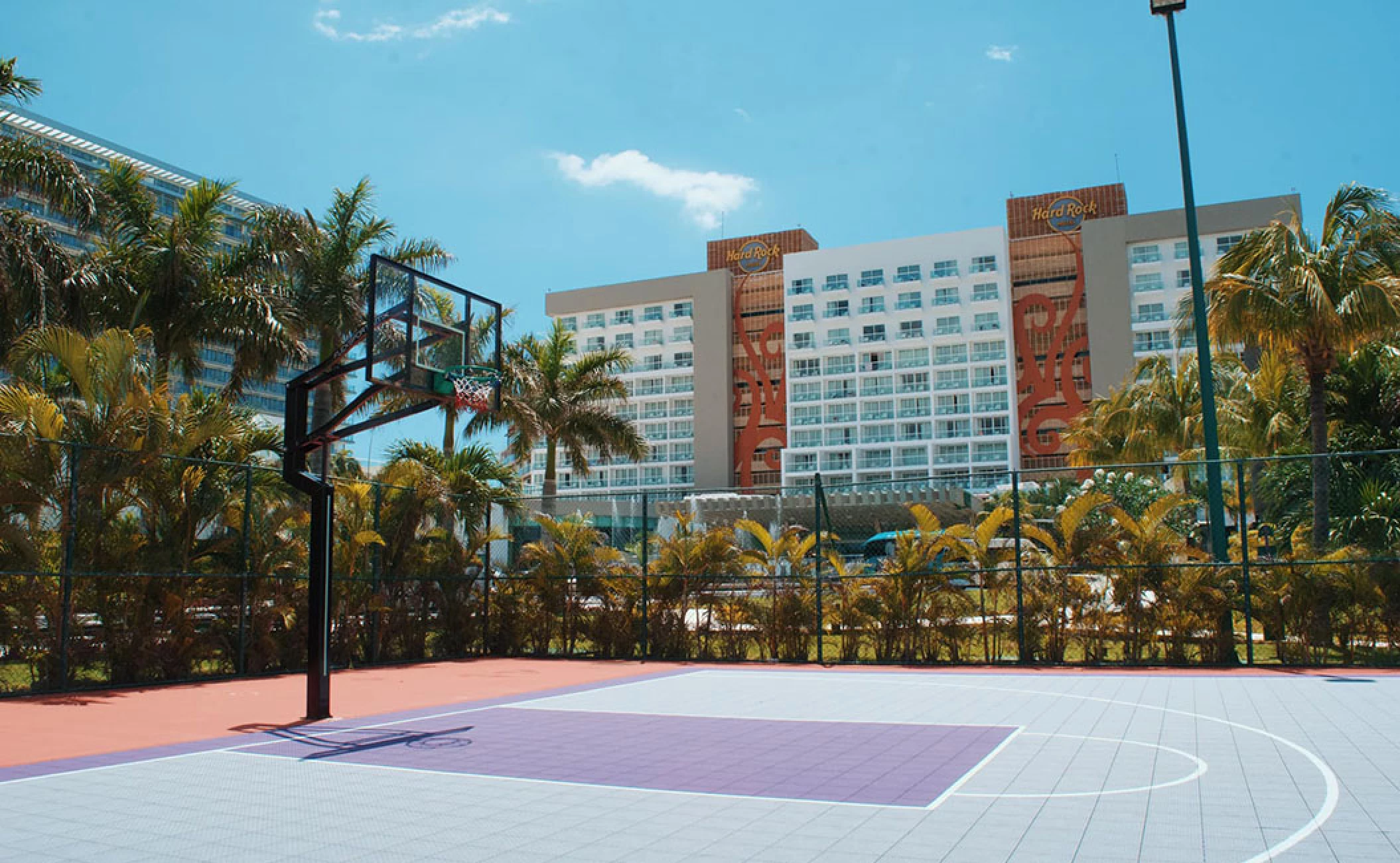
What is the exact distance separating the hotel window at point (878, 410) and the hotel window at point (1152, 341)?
19067 millimetres

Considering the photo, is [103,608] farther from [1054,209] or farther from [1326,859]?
[1054,209]

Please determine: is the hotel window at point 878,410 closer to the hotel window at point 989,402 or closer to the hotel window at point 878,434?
the hotel window at point 878,434

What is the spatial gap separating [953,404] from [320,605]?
77.5 m

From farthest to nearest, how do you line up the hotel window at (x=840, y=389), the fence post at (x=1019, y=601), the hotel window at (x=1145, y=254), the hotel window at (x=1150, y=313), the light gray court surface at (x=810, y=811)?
the hotel window at (x=840, y=389) < the hotel window at (x=1145, y=254) < the hotel window at (x=1150, y=313) < the fence post at (x=1019, y=601) < the light gray court surface at (x=810, y=811)

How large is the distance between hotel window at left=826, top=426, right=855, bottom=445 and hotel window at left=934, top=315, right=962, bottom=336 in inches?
417

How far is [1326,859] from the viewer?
536cm

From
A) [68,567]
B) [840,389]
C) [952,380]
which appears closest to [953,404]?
[952,380]

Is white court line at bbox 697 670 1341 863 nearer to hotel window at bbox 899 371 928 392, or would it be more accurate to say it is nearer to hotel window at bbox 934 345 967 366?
hotel window at bbox 934 345 967 366

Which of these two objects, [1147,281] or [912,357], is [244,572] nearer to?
[912,357]

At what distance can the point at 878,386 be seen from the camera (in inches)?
3479

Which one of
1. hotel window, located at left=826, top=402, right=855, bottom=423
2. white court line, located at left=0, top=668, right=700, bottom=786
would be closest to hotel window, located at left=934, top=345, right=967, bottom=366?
hotel window, located at left=826, top=402, right=855, bottom=423

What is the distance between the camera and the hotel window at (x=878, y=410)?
287 ft

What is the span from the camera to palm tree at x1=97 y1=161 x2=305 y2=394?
21.0 meters

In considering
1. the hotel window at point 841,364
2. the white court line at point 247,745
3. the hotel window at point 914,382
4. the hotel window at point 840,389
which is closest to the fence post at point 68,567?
the white court line at point 247,745
